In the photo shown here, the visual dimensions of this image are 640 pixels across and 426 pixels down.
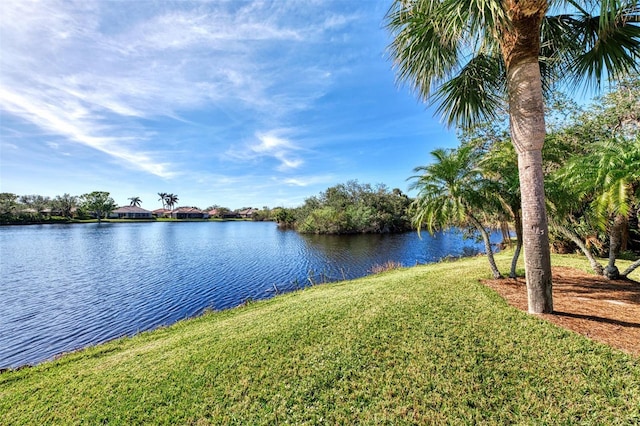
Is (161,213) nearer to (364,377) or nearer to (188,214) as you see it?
(188,214)

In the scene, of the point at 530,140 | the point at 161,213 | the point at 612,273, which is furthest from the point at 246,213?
the point at 530,140

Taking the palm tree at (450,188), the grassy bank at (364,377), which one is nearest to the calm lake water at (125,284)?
the grassy bank at (364,377)

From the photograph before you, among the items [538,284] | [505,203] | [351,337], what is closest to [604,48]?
[505,203]

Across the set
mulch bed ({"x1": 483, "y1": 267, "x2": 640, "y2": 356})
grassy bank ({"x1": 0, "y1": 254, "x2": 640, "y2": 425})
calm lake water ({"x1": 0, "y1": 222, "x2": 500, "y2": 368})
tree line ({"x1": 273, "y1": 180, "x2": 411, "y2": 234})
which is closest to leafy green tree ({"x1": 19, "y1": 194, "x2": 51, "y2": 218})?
calm lake water ({"x1": 0, "y1": 222, "x2": 500, "y2": 368})

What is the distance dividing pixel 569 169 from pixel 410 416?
5924mm

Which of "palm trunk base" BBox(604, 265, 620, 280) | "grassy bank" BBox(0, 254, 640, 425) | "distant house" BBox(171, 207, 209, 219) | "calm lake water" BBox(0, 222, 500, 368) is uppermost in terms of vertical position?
"distant house" BBox(171, 207, 209, 219)

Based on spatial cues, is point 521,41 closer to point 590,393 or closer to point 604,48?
point 604,48

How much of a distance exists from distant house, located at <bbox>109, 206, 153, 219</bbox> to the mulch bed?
10802 centimetres

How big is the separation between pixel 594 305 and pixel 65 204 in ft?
347

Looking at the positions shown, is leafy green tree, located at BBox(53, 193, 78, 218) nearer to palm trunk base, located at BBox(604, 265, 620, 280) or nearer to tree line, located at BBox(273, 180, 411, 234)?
tree line, located at BBox(273, 180, 411, 234)

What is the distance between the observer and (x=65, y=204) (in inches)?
2953

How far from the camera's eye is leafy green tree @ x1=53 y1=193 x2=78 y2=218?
7481 centimetres

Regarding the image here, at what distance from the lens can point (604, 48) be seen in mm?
4875

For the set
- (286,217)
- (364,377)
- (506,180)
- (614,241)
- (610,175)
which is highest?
(286,217)
